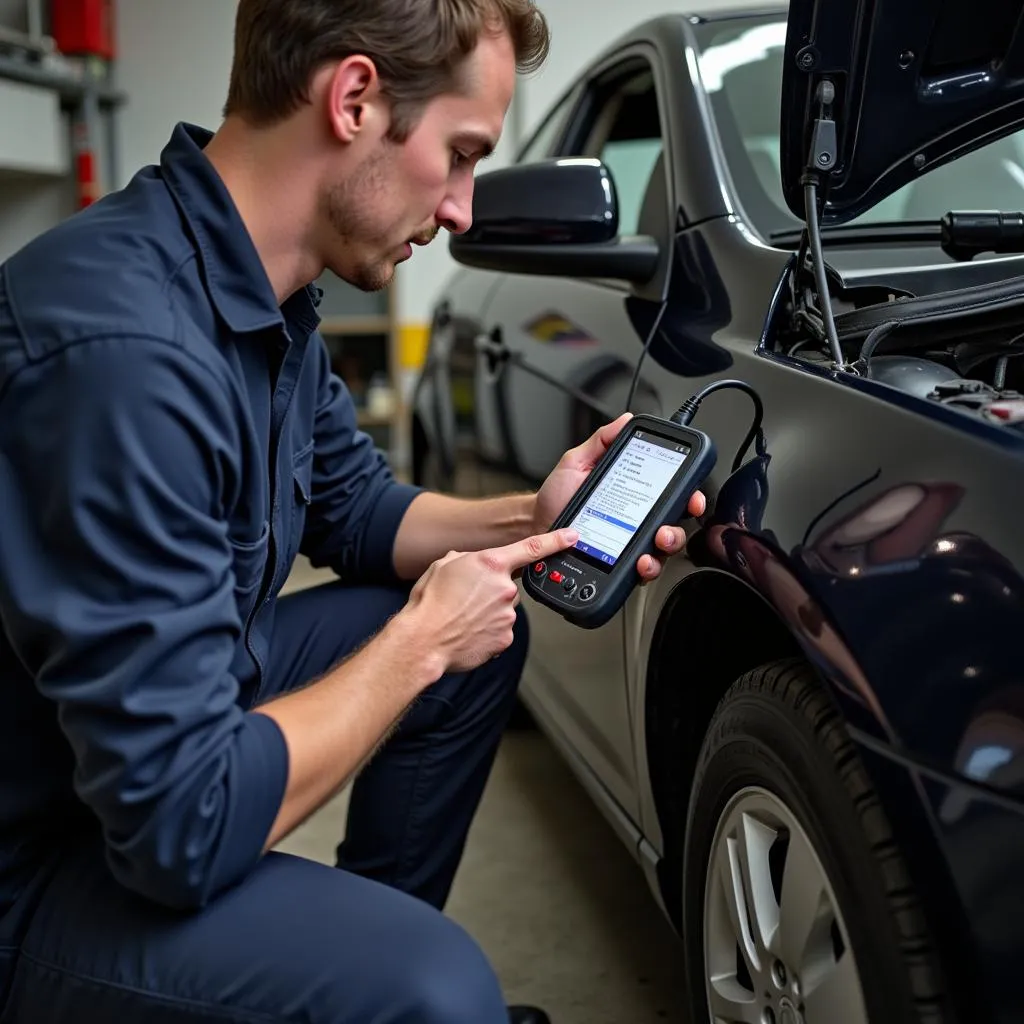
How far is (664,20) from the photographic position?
5.32 ft

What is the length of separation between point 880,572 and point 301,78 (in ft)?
1.92

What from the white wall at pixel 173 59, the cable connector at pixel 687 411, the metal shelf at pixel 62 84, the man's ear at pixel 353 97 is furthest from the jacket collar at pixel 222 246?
the white wall at pixel 173 59

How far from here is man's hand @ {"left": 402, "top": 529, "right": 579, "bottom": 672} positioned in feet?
3.37

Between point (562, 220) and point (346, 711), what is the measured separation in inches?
27.0

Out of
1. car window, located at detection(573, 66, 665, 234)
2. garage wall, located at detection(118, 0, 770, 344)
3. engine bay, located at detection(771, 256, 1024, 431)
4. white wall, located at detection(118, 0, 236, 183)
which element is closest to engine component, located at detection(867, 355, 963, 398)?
engine bay, located at detection(771, 256, 1024, 431)

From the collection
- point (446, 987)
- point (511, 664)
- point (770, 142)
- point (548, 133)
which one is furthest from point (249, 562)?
point (548, 133)

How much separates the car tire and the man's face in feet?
1.57

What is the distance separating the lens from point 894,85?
1.17 meters

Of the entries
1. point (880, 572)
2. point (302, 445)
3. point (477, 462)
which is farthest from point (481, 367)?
point (880, 572)

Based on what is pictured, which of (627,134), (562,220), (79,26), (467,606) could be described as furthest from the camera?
(79,26)

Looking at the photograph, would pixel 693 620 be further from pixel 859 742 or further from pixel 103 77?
pixel 103 77

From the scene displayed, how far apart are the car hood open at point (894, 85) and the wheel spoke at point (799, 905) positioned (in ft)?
2.07

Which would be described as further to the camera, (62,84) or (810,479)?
(62,84)

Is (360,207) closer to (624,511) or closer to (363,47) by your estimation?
(363,47)
